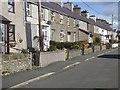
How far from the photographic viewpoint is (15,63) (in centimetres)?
2020

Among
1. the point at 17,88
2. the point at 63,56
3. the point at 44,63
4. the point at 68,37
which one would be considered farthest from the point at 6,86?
the point at 68,37

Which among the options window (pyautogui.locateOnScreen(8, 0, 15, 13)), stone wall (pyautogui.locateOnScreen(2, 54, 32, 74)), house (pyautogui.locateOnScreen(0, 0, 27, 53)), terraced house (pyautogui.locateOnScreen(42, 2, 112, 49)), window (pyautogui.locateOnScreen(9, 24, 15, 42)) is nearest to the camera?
stone wall (pyautogui.locateOnScreen(2, 54, 32, 74))

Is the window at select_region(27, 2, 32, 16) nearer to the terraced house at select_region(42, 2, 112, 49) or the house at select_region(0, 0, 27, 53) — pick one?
the house at select_region(0, 0, 27, 53)

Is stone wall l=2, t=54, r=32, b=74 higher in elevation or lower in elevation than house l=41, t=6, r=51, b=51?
lower

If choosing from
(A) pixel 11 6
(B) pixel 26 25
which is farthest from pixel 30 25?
(A) pixel 11 6

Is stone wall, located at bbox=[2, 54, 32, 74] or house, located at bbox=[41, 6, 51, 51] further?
house, located at bbox=[41, 6, 51, 51]

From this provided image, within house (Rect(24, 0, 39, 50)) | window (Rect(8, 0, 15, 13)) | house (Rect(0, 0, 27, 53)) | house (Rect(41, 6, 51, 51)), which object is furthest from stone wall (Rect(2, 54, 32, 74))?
house (Rect(41, 6, 51, 51))

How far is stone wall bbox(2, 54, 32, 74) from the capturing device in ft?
62.6

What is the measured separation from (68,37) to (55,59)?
2555 cm

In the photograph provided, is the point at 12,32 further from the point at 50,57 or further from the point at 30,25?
the point at 30,25

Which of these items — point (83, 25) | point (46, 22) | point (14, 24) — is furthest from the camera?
point (83, 25)

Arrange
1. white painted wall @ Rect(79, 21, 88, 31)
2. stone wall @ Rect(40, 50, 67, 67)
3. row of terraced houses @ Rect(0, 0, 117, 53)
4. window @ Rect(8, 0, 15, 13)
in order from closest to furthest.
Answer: stone wall @ Rect(40, 50, 67, 67) < row of terraced houses @ Rect(0, 0, 117, 53) < window @ Rect(8, 0, 15, 13) < white painted wall @ Rect(79, 21, 88, 31)

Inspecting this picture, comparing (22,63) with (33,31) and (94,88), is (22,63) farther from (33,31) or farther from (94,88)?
(33,31)

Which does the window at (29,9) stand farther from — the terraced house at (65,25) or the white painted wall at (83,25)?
the white painted wall at (83,25)
